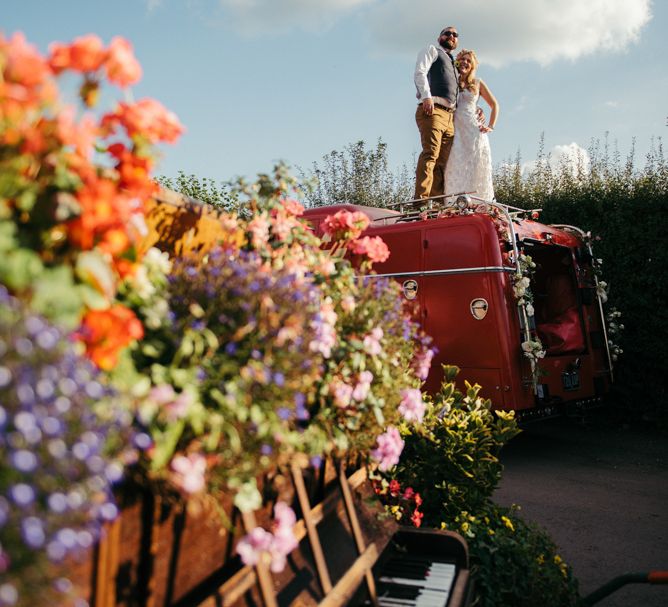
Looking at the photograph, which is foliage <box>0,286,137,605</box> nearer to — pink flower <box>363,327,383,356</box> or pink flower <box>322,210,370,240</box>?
pink flower <box>363,327,383,356</box>

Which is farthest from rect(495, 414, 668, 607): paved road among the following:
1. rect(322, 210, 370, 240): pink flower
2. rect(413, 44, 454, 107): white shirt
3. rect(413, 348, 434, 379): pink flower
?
rect(413, 44, 454, 107): white shirt

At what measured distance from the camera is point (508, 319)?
6969 millimetres

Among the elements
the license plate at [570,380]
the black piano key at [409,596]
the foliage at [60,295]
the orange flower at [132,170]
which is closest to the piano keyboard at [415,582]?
the black piano key at [409,596]

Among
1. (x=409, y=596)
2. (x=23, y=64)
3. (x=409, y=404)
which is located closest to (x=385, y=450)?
(x=409, y=404)

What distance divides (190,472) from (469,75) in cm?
891

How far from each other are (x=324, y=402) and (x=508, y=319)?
5.23m

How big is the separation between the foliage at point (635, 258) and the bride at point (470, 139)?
1621mm

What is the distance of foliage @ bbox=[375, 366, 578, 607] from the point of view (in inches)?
132

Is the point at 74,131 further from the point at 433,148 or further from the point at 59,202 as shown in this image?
the point at 433,148

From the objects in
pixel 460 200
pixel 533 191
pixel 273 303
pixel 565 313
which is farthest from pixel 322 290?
pixel 533 191

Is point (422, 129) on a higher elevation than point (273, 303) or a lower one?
higher

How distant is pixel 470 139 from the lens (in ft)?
30.5

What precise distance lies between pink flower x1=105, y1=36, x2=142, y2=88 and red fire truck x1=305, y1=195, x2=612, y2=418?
599cm

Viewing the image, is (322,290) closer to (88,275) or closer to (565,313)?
(88,275)
